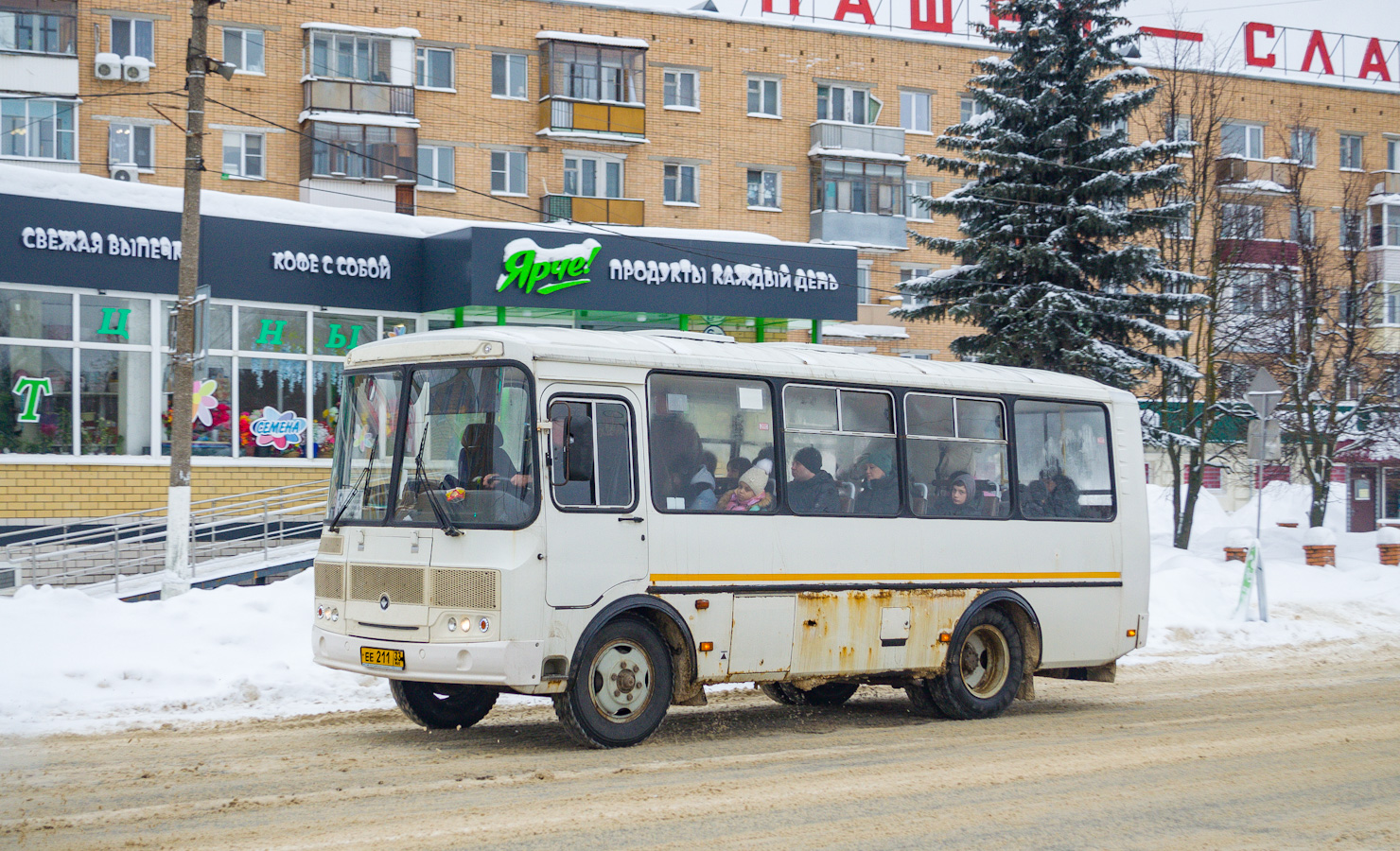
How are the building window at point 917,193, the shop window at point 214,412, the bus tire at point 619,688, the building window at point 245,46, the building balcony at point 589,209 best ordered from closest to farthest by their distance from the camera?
1. the bus tire at point 619,688
2. the shop window at point 214,412
3. the building window at point 245,46
4. the building balcony at point 589,209
5. the building window at point 917,193

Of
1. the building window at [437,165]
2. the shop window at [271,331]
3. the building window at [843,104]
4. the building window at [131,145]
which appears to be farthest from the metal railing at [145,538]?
the building window at [843,104]

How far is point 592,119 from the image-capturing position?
1655 inches

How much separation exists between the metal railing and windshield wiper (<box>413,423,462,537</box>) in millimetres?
8836

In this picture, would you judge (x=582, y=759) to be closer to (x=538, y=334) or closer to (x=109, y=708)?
(x=538, y=334)

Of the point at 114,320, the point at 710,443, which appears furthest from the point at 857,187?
the point at 710,443

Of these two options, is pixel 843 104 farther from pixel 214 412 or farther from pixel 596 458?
pixel 596 458

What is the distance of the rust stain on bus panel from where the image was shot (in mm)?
10547

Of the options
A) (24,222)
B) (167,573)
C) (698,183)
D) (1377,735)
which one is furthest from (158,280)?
(698,183)

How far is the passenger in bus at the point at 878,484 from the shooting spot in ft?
36.6

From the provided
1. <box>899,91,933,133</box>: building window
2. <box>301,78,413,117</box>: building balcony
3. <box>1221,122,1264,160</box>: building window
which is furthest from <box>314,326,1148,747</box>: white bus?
<box>1221,122,1264,160</box>: building window

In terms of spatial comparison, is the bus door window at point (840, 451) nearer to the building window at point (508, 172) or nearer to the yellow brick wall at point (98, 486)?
the yellow brick wall at point (98, 486)

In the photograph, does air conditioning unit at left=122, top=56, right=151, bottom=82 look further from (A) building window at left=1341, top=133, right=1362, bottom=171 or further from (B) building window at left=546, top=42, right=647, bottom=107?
(A) building window at left=1341, top=133, right=1362, bottom=171

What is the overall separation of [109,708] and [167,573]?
4956 mm

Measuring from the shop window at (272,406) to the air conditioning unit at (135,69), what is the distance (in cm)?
1650
